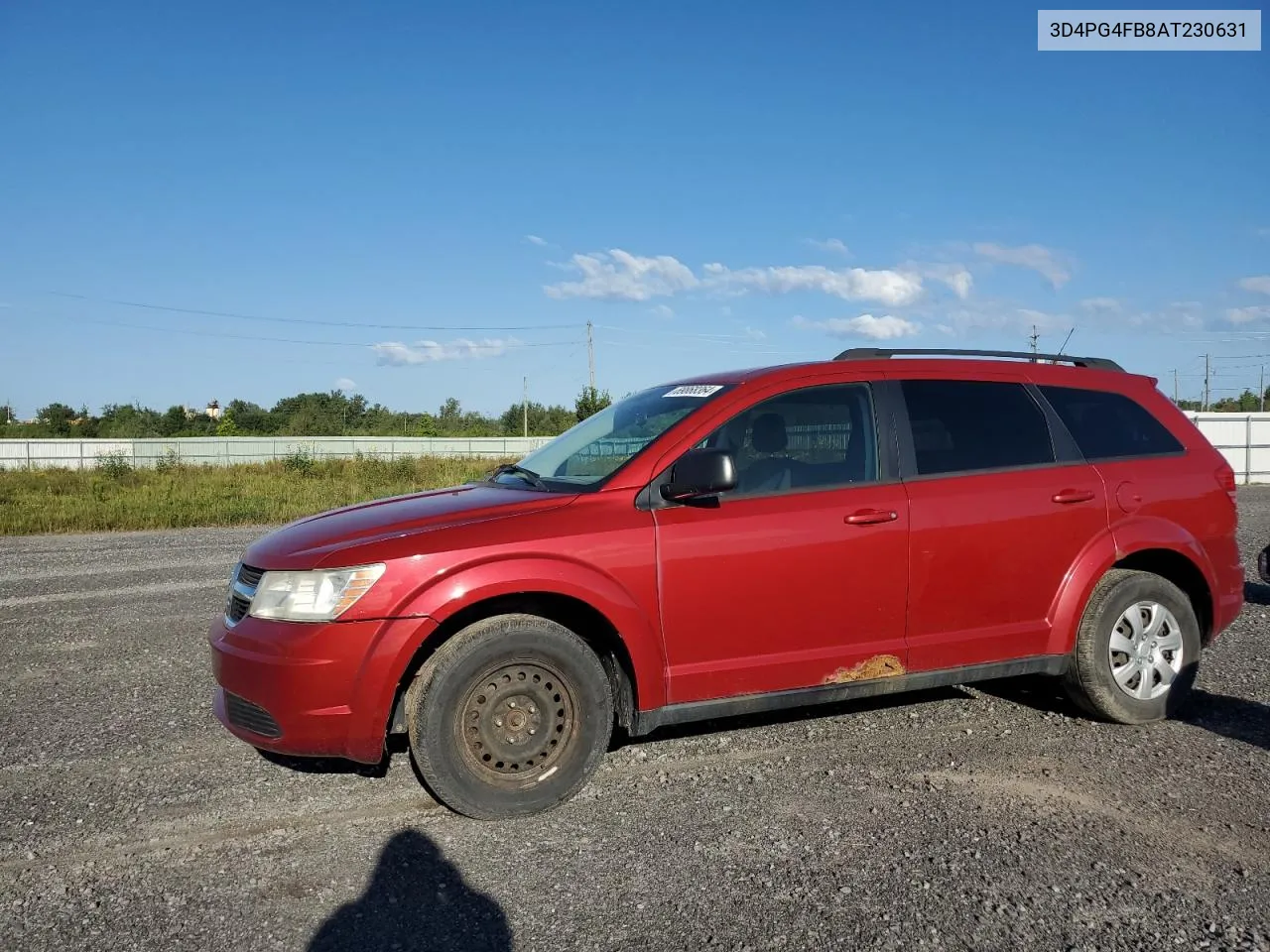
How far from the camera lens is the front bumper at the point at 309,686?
3.56 meters

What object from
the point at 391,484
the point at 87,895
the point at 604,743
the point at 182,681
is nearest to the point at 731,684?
the point at 604,743

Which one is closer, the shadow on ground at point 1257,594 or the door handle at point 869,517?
the door handle at point 869,517

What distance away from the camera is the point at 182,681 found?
584 centimetres

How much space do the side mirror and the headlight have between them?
1.24 meters

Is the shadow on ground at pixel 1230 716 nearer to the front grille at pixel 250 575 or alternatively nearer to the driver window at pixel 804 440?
the driver window at pixel 804 440

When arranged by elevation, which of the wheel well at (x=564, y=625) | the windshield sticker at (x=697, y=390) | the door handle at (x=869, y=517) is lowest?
the wheel well at (x=564, y=625)

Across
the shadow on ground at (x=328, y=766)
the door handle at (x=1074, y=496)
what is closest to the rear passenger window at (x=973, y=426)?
the door handle at (x=1074, y=496)

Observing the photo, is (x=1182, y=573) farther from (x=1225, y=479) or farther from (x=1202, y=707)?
(x=1202, y=707)

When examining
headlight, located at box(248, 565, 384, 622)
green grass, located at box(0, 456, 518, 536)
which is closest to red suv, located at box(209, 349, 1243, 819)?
headlight, located at box(248, 565, 384, 622)

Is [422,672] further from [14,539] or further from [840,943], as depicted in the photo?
[14,539]

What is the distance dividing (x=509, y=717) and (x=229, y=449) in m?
46.8

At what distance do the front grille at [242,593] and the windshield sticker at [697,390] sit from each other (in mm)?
2108

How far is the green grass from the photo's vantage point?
17.2m

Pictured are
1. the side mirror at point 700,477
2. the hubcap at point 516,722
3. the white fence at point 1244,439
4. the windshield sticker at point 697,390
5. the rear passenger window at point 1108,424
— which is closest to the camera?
the hubcap at point 516,722
